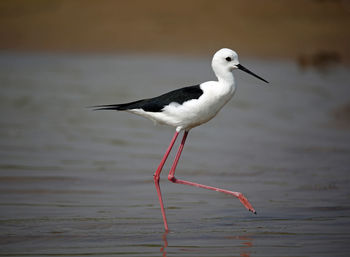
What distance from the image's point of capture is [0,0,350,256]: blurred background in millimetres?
4953

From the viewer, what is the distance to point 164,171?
7.11 metres

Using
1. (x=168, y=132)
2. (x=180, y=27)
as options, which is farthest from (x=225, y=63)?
(x=180, y=27)

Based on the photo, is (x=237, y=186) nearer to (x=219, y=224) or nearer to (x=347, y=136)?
(x=219, y=224)

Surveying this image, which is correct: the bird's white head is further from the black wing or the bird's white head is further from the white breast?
the black wing

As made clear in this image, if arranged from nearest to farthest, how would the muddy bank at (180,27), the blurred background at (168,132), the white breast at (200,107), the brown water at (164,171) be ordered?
the brown water at (164,171) < the blurred background at (168,132) < the white breast at (200,107) < the muddy bank at (180,27)

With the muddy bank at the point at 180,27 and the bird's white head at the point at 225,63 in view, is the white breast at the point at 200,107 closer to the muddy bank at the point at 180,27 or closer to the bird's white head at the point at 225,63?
the bird's white head at the point at 225,63

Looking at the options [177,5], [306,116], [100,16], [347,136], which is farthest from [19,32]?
[347,136]

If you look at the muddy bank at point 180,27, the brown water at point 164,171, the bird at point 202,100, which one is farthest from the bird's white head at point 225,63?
the muddy bank at point 180,27

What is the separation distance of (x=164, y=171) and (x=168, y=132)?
210 centimetres

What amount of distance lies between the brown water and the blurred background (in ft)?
0.07

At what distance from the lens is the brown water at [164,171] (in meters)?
4.76

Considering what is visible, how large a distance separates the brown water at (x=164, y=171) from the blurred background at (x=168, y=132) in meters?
0.02

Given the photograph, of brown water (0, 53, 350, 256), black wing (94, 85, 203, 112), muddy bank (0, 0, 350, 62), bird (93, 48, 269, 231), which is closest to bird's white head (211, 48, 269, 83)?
bird (93, 48, 269, 231)

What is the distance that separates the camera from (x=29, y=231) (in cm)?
488
